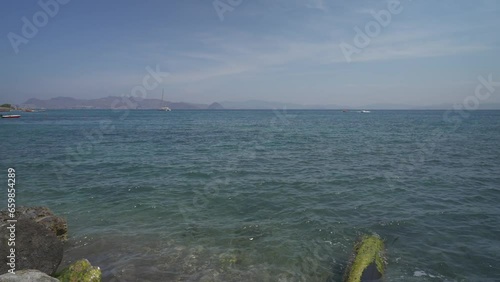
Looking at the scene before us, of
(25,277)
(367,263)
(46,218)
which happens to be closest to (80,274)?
(25,277)

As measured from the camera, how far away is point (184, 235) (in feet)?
42.5

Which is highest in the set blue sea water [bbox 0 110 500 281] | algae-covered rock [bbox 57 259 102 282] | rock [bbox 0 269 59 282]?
rock [bbox 0 269 59 282]

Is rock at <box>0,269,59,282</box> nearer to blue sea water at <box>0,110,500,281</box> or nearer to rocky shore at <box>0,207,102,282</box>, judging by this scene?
rocky shore at <box>0,207,102,282</box>

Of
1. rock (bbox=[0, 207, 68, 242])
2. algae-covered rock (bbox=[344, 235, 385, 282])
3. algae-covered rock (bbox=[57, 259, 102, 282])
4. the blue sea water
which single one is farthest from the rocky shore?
algae-covered rock (bbox=[344, 235, 385, 282])

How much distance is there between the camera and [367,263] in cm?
977

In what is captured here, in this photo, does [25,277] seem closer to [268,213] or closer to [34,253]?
[34,253]

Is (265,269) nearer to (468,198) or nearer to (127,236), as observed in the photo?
(127,236)

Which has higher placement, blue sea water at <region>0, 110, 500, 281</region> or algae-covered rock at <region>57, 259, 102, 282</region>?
algae-covered rock at <region>57, 259, 102, 282</region>

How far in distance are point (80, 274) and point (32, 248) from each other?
1.93 metres

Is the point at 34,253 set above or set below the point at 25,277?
below

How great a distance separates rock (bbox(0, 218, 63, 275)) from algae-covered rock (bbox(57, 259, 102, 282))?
1086 millimetres

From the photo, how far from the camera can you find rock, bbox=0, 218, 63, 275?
28.8ft

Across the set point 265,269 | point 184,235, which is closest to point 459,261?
point 265,269

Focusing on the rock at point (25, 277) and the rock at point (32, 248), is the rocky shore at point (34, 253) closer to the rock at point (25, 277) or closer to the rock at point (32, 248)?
the rock at point (32, 248)
